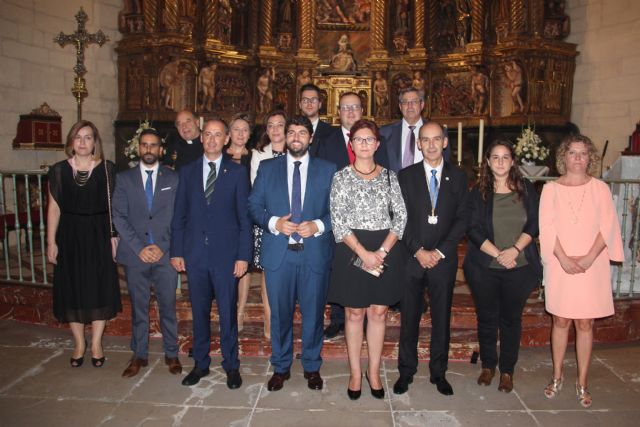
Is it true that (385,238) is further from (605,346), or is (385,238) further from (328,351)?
(605,346)

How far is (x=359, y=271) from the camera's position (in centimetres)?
328

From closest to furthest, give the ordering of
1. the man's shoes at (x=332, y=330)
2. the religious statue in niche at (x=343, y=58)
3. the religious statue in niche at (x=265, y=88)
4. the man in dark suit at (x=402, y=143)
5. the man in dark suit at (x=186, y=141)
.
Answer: the man in dark suit at (x=402, y=143)
the man's shoes at (x=332, y=330)
the man in dark suit at (x=186, y=141)
the religious statue in niche at (x=265, y=88)
the religious statue in niche at (x=343, y=58)

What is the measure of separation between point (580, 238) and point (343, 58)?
7177 mm

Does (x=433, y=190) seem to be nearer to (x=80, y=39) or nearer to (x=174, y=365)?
(x=174, y=365)

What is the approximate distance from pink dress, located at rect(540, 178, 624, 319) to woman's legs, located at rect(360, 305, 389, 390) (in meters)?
1.12

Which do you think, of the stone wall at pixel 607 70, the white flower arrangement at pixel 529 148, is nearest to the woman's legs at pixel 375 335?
the white flower arrangement at pixel 529 148

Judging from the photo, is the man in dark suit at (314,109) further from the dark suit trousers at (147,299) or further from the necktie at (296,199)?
the dark suit trousers at (147,299)

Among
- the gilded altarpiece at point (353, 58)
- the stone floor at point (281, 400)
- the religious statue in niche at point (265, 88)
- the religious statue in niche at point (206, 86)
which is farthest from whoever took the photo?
the religious statue in niche at point (265, 88)

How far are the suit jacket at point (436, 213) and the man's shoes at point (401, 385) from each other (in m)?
0.71

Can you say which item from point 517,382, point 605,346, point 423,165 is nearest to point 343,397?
point 517,382

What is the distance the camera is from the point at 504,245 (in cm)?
342

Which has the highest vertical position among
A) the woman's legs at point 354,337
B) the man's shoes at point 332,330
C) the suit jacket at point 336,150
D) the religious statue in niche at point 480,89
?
the religious statue in niche at point 480,89

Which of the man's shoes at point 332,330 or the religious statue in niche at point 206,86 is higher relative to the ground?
the religious statue in niche at point 206,86

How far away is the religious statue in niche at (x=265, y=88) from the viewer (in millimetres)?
9547
